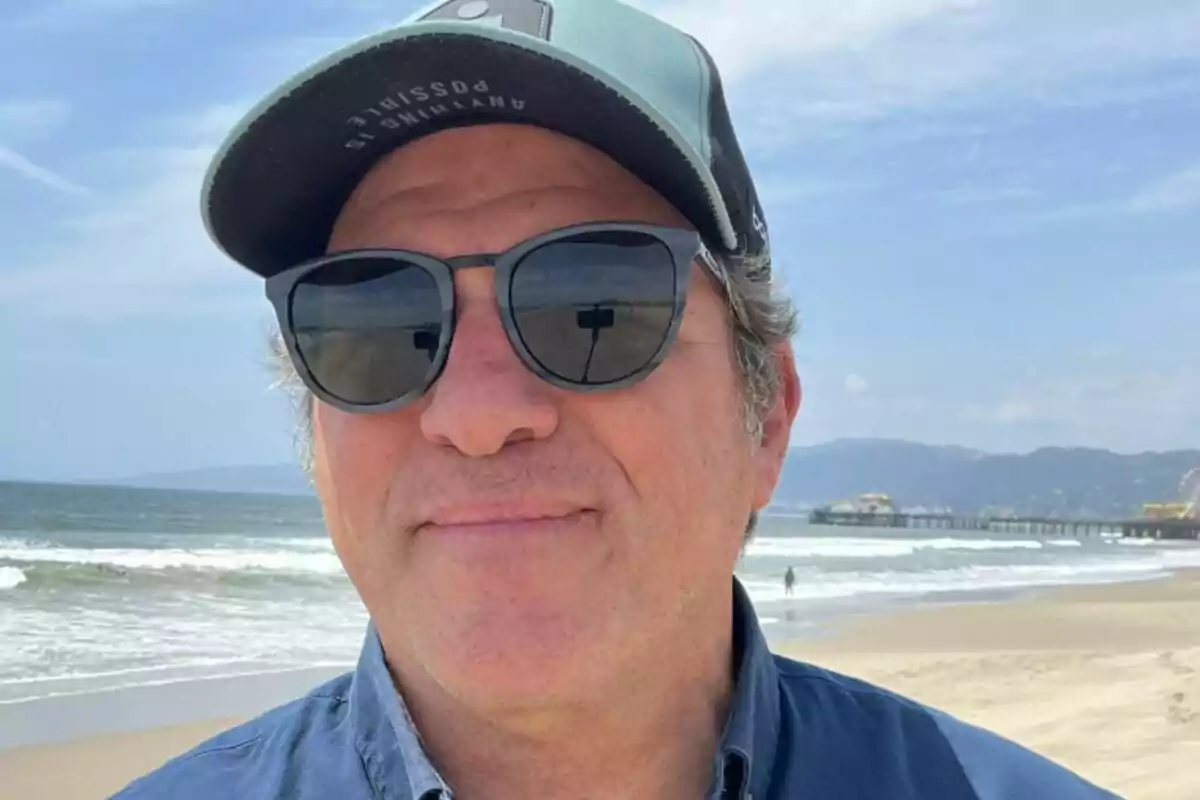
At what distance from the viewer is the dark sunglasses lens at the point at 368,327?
1.63 meters

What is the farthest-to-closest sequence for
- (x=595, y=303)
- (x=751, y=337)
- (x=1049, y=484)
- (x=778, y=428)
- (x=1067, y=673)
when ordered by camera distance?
(x=1049, y=484) < (x=1067, y=673) < (x=778, y=428) < (x=751, y=337) < (x=595, y=303)

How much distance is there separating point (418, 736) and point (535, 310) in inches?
25.9

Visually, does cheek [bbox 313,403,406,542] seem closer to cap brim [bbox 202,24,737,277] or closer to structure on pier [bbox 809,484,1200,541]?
cap brim [bbox 202,24,737,277]

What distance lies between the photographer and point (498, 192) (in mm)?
1673

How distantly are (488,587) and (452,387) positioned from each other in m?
0.29

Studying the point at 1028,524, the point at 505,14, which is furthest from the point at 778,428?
the point at 1028,524

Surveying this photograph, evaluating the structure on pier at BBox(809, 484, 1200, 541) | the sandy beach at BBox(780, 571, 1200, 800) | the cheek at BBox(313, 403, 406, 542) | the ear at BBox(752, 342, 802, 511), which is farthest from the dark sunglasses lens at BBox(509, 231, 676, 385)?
the structure on pier at BBox(809, 484, 1200, 541)

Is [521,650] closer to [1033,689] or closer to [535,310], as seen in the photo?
[535,310]

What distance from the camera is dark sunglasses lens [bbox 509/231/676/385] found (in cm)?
161

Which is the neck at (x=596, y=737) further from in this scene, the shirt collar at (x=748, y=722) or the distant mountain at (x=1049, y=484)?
the distant mountain at (x=1049, y=484)

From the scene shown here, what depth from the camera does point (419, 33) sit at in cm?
150

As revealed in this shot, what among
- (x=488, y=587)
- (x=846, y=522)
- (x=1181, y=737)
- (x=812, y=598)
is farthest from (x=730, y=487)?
(x=846, y=522)

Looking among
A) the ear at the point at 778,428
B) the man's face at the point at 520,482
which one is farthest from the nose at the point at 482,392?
the ear at the point at 778,428

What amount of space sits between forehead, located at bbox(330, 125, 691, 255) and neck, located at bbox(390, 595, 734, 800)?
0.65 m
